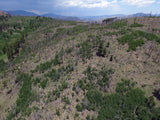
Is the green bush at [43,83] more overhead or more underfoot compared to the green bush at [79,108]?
more overhead

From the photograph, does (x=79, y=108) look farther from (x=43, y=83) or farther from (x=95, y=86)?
(x=43, y=83)

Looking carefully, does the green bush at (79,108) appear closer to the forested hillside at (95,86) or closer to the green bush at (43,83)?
the forested hillside at (95,86)

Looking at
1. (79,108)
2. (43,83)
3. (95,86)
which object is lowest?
(79,108)

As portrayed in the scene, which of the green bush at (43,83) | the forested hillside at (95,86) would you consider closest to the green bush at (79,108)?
the forested hillside at (95,86)

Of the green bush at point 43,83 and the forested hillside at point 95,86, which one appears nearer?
the forested hillside at point 95,86

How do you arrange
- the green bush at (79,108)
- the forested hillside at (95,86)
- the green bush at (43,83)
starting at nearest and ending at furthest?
the forested hillside at (95,86)
the green bush at (79,108)
the green bush at (43,83)

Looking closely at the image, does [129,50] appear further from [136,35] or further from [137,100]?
[137,100]

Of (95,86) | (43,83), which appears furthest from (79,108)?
(43,83)

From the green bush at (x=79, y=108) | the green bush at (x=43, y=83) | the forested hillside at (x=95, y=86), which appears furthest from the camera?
the green bush at (x=43, y=83)

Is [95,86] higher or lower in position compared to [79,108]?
higher

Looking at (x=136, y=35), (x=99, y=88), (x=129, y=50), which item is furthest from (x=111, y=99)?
(x=136, y=35)

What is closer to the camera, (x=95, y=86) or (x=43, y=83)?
(x=95, y=86)

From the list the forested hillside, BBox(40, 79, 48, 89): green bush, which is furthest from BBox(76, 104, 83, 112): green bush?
BBox(40, 79, 48, 89): green bush
